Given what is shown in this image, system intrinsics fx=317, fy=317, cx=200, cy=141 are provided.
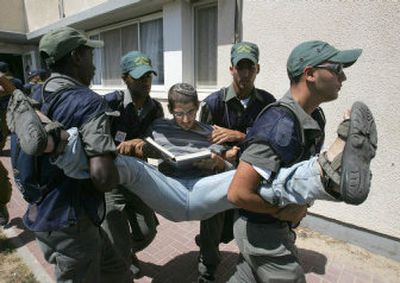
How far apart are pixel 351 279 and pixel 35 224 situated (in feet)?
8.93

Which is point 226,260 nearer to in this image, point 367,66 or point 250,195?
point 250,195

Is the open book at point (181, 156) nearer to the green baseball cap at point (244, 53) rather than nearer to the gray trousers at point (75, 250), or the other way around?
the gray trousers at point (75, 250)

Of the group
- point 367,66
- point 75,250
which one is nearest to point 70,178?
point 75,250

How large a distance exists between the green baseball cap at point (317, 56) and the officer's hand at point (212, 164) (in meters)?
0.77

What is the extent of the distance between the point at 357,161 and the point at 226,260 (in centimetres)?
236

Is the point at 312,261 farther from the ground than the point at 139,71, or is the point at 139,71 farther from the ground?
the point at 139,71

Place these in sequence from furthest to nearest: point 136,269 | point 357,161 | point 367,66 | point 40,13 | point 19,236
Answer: point 40,13 < point 19,236 < point 367,66 < point 136,269 < point 357,161

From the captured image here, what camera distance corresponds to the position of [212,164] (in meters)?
2.12

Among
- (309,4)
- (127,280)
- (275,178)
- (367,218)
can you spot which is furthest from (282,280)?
(309,4)

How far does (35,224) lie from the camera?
66.4 inches

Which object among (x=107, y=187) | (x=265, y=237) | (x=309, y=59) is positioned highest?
(x=309, y=59)

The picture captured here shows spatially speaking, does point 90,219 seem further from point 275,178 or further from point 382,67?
point 382,67

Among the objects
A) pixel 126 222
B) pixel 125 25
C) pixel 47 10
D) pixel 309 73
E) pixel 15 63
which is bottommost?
A: pixel 126 222

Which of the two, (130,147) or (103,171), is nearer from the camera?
(103,171)
